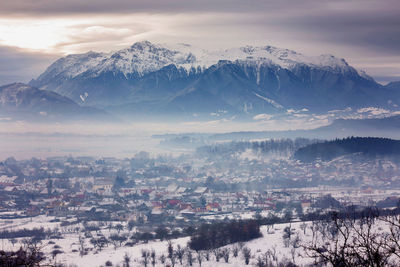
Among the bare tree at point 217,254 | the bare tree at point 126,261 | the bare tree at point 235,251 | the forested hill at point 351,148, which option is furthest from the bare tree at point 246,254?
the forested hill at point 351,148

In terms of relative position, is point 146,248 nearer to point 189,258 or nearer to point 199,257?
point 189,258

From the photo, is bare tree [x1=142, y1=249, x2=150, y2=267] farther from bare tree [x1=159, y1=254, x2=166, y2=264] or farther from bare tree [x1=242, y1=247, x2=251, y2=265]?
bare tree [x1=242, y1=247, x2=251, y2=265]

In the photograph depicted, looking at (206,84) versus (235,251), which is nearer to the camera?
(235,251)

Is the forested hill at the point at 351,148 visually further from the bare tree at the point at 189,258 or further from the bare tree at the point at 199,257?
the bare tree at the point at 189,258

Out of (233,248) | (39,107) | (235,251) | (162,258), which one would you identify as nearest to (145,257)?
(162,258)

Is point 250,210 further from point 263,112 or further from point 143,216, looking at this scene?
point 263,112

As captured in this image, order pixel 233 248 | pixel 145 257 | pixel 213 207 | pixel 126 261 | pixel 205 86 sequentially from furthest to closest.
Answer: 1. pixel 205 86
2. pixel 213 207
3. pixel 233 248
4. pixel 145 257
5. pixel 126 261
